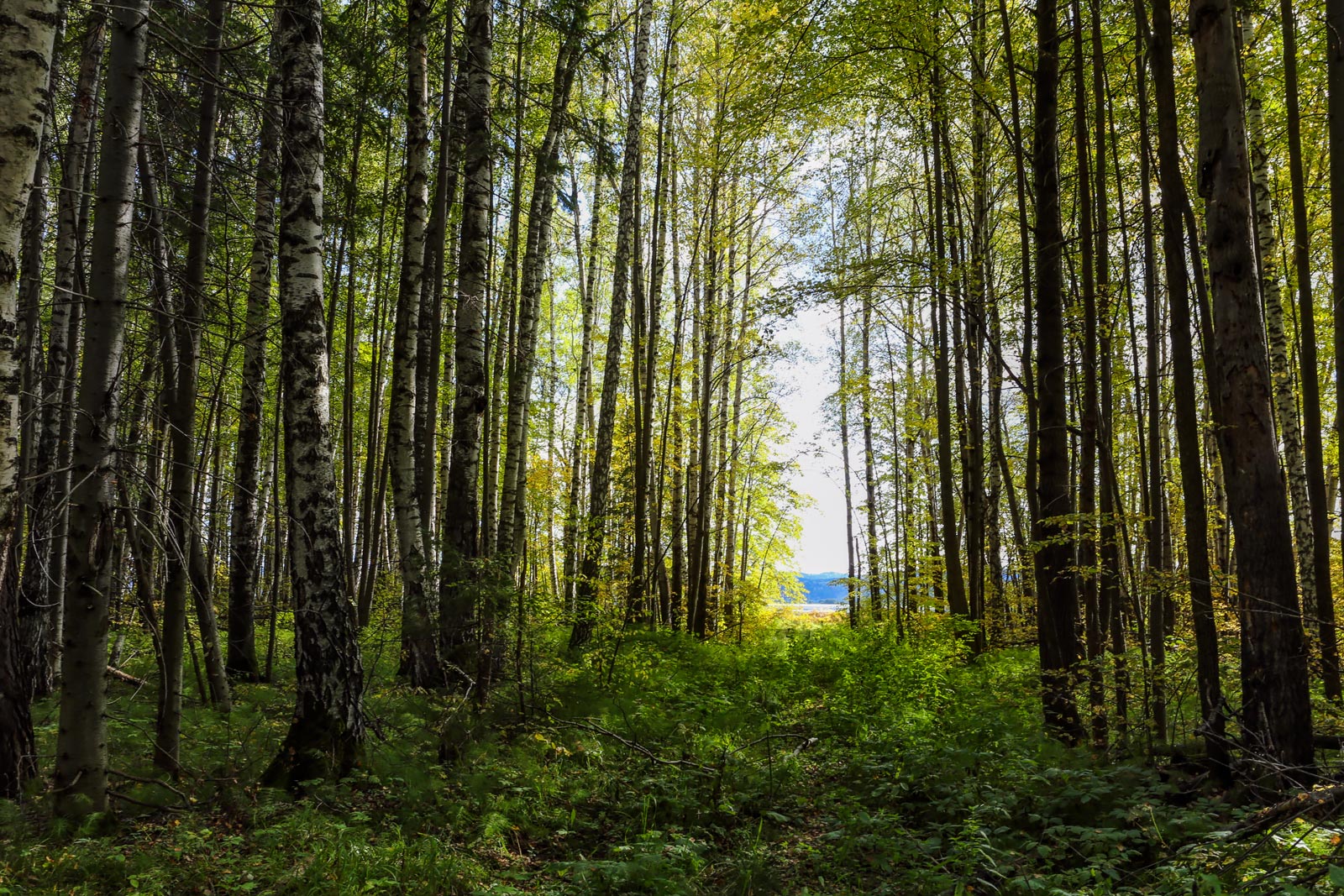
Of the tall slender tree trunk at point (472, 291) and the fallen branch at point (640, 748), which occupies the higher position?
the tall slender tree trunk at point (472, 291)

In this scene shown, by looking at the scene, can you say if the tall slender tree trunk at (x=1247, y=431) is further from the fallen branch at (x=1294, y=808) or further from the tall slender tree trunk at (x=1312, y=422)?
the tall slender tree trunk at (x=1312, y=422)

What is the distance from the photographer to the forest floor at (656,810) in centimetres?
352

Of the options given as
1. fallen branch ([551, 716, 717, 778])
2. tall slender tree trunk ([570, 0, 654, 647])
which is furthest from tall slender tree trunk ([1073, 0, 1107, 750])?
tall slender tree trunk ([570, 0, 654, 647])

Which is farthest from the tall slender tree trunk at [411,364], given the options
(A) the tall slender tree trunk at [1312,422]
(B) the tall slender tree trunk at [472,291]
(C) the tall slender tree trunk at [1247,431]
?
(A) the tall slender tree trunk at [1312,422]

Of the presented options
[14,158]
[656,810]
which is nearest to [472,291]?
[14,158]

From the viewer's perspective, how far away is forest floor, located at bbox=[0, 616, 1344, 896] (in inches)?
138

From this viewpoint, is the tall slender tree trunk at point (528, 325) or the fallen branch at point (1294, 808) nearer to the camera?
the fallen branch at point (1294, 808)

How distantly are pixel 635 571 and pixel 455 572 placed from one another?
5.27m

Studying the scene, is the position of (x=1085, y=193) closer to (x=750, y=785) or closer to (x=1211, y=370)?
(x=1211, y=370)

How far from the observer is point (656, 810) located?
203 inches

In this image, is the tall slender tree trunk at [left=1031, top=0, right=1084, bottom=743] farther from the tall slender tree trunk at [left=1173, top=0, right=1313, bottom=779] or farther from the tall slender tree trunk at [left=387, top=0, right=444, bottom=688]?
the tall slender tree trunk at [left=387, top=0, right=444, bottom=688]

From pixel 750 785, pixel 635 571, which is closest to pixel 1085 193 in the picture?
pixel 750 785

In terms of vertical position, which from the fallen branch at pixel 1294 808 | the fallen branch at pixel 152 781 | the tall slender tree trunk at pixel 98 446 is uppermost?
the tall slender tree trunk at pixel 98 446

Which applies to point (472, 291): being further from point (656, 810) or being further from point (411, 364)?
point (656, 810)
